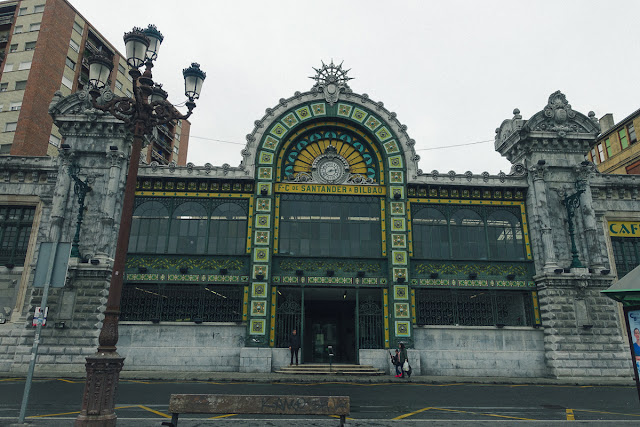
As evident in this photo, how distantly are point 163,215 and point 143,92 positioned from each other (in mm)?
15820

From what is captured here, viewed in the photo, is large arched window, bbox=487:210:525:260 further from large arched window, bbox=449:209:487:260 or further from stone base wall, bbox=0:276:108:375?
stone base wall, bbox=0:276:108:375

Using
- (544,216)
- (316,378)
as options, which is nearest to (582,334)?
(544,216)

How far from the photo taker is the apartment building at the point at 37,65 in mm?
A: 38969

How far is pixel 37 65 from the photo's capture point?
133ft

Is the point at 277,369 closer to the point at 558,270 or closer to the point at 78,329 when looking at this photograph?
the point at 78,329

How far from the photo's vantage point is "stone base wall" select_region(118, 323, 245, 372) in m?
22.0

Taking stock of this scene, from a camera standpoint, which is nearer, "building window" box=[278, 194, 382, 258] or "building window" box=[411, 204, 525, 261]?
"building window" box=[278, 194, 382, 258]

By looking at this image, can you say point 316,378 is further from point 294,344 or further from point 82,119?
point 82,119

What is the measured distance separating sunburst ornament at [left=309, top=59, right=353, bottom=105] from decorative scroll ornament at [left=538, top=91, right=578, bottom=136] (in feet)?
39.7

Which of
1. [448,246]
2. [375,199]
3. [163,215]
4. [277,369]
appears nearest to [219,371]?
[277,369]

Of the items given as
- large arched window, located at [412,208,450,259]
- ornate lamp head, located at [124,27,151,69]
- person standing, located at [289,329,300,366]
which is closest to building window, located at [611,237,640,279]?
large arched window, located at [412,208,450,259]

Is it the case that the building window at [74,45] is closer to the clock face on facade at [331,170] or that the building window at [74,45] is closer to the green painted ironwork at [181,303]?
the green painted ironwork at [181,303]

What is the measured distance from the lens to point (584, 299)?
74.7 ft

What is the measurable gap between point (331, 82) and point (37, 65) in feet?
103
